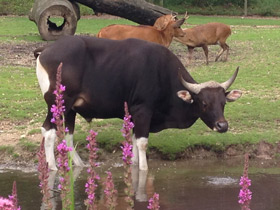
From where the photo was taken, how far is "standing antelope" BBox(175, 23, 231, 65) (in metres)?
16.4

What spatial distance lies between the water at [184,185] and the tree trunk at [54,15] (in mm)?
10804

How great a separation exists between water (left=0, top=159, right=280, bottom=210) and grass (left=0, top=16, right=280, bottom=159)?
462mm

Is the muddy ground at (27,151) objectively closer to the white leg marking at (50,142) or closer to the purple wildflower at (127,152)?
the white leg marking at (50,142)

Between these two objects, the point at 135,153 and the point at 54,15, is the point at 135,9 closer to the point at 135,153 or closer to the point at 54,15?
the point at 54,15

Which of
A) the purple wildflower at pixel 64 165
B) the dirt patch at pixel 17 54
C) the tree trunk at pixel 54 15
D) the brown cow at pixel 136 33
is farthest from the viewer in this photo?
the tree trunk at pixel 54 15

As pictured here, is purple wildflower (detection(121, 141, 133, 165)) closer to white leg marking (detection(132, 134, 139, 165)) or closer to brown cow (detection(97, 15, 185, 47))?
white leg marking (detection(132, 134, 139, 165))

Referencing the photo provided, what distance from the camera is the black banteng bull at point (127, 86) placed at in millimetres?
8094

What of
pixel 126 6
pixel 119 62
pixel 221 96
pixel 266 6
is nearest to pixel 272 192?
pixel 221 96

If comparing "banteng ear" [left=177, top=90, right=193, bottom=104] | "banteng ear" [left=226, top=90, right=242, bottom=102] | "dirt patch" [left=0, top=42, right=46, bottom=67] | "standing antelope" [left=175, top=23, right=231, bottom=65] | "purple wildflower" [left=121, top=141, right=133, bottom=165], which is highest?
"standing antelope" [left=175, top=23, right=231, bottom=65]

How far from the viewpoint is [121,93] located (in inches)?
324

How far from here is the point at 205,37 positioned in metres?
16.8

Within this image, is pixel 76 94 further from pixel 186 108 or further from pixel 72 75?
pixel 186 108

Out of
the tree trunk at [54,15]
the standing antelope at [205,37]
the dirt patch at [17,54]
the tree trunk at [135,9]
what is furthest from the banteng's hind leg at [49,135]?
the tree trunk at [54,15]

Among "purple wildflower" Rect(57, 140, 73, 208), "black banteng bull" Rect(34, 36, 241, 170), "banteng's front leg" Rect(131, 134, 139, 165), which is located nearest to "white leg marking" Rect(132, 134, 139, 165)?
"banteng's front leg" Rect(131, 134, 139, 165)
